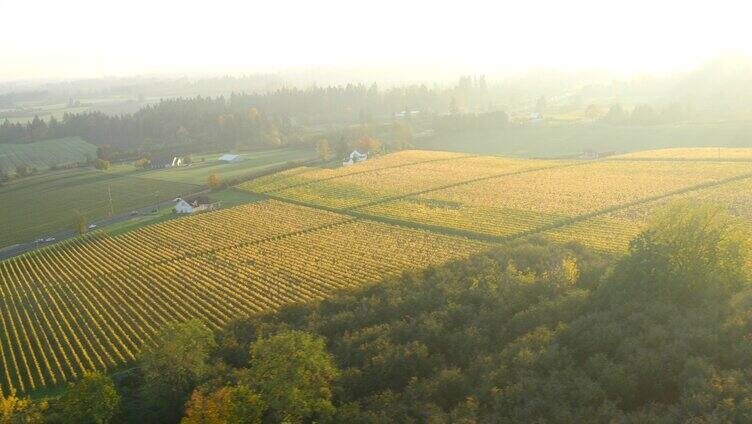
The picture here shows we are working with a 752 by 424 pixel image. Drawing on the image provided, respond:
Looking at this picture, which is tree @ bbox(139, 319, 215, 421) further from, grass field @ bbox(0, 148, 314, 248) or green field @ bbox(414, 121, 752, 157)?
green field @ bbox(414, 121, 752, 157)

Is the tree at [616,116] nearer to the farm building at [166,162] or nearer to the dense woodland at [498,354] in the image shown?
the farm building at [166,162]

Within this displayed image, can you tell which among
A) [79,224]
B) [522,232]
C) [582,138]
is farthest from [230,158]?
[522,232]

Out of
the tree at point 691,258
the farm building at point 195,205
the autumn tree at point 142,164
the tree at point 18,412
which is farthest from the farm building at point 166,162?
the tree at point 691,258

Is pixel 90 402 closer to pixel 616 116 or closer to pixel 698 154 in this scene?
pixel 698 154

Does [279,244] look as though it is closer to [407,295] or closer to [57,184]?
[407,295]

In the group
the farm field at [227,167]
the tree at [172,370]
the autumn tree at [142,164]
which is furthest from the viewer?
the autumn tree at [142,164]

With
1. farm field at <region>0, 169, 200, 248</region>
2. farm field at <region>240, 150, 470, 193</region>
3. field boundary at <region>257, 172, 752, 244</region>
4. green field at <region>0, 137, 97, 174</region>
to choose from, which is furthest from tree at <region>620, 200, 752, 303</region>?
green field at <region>0, 137, 97, 174</region>
